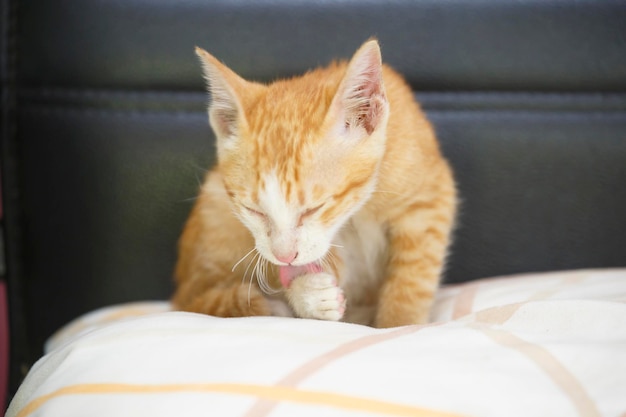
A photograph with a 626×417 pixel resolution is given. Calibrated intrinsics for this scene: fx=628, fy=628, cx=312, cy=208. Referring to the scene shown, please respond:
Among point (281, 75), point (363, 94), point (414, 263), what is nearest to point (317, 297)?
point (414, 263)

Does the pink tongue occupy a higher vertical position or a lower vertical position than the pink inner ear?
lower

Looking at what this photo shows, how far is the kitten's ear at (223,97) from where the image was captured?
0.87 metres

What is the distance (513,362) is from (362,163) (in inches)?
14.3

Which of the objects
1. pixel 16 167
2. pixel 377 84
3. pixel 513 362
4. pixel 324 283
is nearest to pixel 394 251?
pixel 324 283

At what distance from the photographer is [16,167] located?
1.27m

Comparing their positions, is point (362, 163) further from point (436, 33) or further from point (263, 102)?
point (436, 33)

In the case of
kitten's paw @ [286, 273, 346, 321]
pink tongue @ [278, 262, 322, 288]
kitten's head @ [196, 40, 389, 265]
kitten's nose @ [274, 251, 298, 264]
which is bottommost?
kitten's paw @ [286, 273, 346, 321]

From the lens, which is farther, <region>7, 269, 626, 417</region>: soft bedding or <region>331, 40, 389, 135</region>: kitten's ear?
<region>331, 40, 389, 135</region>: kitten's ear

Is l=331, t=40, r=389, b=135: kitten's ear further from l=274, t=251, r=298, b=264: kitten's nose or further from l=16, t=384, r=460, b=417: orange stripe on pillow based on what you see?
l=16, t=384, r=460, b=417: orange stripe on pillow

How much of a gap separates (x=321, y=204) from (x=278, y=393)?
320 mm

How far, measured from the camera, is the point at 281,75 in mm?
1224

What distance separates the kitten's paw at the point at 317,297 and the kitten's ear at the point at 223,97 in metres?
0.24

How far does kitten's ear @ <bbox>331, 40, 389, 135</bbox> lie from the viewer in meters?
0.81

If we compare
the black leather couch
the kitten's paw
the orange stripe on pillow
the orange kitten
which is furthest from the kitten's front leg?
the orange stripe on pillow
